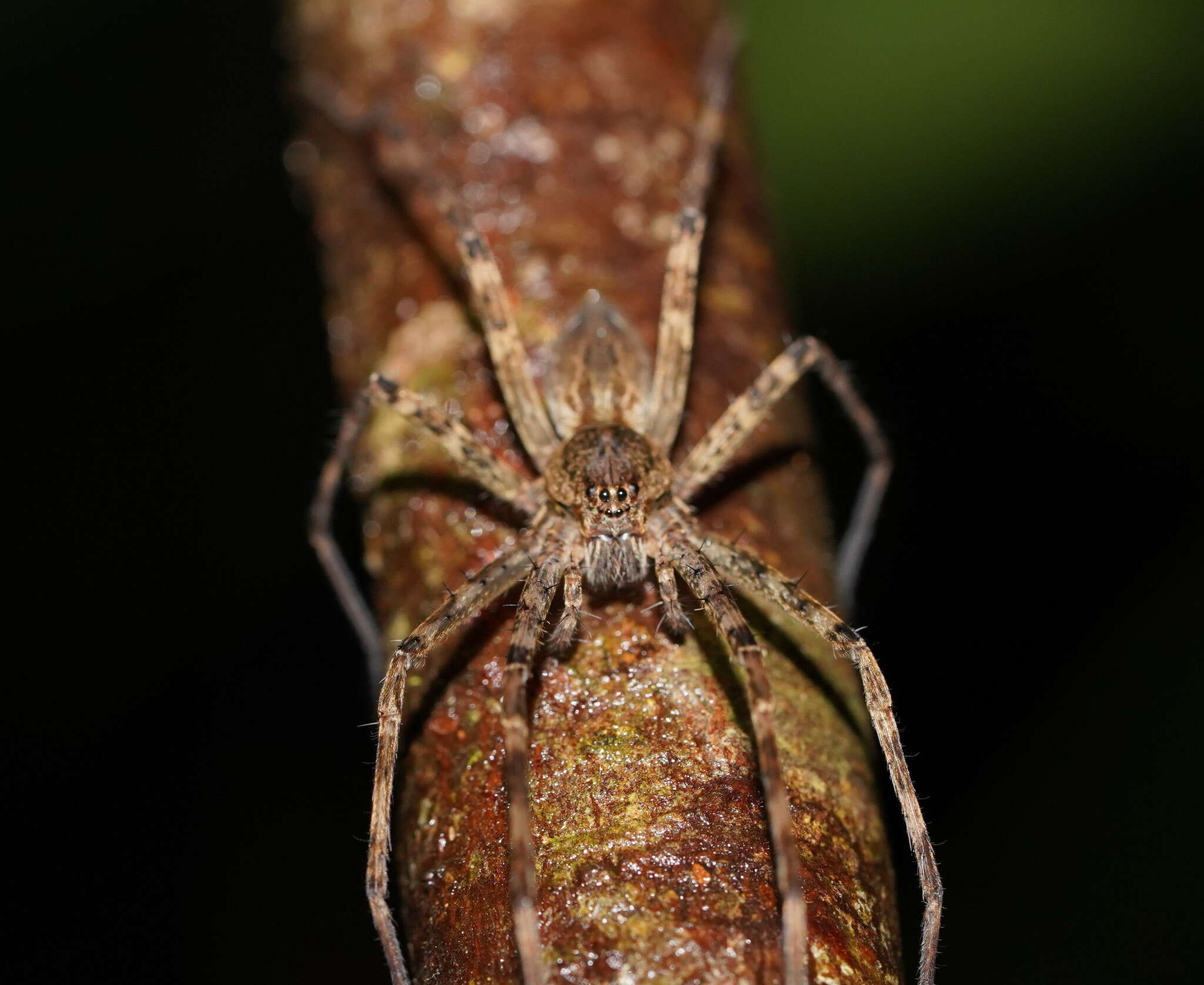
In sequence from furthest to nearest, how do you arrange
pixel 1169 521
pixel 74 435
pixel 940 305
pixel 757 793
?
pixel 940 305 → pixel 74 435 → pixel 1169 521 → pixel 757 793

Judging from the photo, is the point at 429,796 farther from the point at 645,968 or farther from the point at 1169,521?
the point at 1169,521

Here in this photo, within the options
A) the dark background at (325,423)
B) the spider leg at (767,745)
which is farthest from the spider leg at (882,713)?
the dark background at (325,423)

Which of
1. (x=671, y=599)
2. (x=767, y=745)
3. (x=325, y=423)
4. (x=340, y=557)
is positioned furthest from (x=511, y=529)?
(x=325, y=423)

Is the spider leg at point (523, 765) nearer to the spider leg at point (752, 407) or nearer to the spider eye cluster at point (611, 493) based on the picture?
the spider eye cluster at point (611, 493)

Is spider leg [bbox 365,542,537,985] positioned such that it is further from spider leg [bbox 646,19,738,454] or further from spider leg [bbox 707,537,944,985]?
spider leg [bbox 646,19,738,454]

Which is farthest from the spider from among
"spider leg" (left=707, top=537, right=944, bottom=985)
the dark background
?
the dark background

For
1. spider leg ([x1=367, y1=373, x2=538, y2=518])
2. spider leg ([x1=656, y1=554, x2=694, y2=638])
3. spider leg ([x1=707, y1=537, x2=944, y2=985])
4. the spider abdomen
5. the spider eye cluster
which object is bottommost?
spider leg ([x1=707, y1=537, x2=944, y2=985])

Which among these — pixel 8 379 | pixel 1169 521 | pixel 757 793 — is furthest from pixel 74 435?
pixel 1169 521
